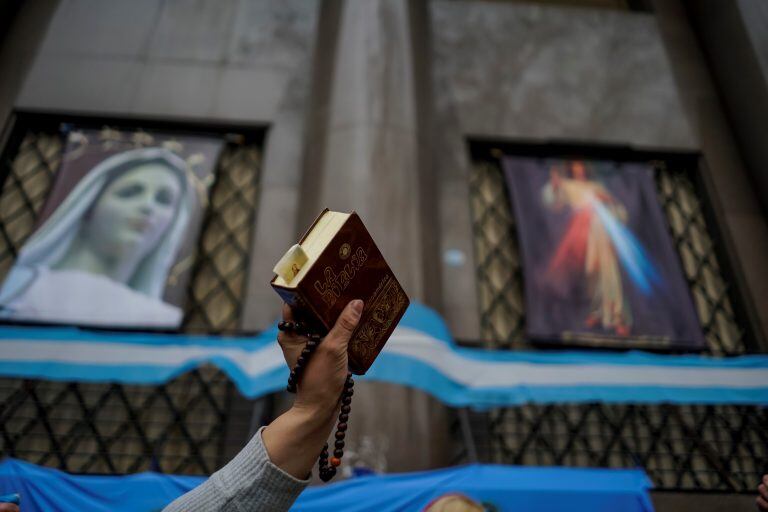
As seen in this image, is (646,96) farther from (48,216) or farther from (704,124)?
(48,216)

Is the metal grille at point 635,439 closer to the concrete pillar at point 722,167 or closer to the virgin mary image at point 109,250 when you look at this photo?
the concrete pillar at point 722,167

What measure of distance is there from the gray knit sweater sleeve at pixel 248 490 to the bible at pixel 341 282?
0.48 m

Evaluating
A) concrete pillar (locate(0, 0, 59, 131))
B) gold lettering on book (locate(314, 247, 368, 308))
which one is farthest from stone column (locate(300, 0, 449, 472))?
concrete pillar (locate(0, 0, 59, 131))

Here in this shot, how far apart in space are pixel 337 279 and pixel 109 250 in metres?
7.32

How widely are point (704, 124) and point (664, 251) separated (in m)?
3.66

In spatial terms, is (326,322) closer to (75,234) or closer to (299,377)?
(299,377)

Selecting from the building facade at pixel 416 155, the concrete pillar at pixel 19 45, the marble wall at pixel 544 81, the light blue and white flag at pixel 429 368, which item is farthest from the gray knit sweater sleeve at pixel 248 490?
the concrete pillar at pixel 19 45

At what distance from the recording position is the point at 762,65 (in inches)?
385

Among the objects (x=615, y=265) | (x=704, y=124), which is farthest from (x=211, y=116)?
(x=704, y=124)

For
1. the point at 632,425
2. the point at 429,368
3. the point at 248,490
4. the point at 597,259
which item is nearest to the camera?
the point at 248,490

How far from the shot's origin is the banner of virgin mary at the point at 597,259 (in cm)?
800

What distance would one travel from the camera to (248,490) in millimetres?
1517

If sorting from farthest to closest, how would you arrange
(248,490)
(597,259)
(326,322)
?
(597,259) → (326,322) → (248,490)

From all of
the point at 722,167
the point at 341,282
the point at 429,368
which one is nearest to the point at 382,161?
the point at 429,368
